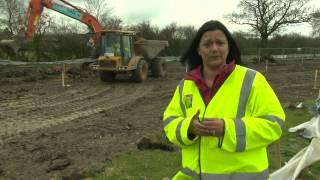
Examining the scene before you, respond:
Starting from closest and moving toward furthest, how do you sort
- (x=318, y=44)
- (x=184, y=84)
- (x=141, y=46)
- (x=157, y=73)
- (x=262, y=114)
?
1. (x=262, y=114)
2. (x=184, y=84)
3. (x=141, y=46)
4. (x=157, y=73)
5. (x=318, y=44)

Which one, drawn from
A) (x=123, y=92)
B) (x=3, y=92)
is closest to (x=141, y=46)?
(x=123, y=92)

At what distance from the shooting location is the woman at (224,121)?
8.55 ft

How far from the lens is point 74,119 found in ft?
42.4

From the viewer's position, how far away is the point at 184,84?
2926mm

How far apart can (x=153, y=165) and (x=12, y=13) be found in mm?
39296

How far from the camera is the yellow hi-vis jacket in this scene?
2611mm

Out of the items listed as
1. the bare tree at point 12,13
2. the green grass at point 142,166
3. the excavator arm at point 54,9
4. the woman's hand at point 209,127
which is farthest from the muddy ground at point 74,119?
the bare tree at point 12,13

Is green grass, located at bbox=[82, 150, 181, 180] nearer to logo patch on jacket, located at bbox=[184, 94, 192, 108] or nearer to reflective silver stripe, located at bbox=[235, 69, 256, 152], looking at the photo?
logo patch on jacket, located at bbox=[184, 94, 192, 108]

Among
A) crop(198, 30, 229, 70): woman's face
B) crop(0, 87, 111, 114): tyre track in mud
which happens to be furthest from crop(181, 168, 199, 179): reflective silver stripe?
crop(0, 87, 111, 114): tyre track in mud

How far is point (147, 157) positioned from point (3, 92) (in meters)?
12.7

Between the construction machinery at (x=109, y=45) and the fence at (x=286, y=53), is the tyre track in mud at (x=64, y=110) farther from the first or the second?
the fence at (x=286, y=53)

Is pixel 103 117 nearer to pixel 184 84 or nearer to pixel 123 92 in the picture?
pixel 123 92

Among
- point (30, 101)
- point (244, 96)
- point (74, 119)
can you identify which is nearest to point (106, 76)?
point (30, 101)

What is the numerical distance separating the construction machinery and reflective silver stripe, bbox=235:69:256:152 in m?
19.4
